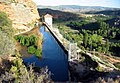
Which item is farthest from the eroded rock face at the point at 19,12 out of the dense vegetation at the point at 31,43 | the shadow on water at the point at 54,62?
the shadow on water at the point at 54,62

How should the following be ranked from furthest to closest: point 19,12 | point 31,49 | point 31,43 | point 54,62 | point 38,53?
point 19,12 → point 31,43 → point 31,49 → point 38,53 → point 54,62

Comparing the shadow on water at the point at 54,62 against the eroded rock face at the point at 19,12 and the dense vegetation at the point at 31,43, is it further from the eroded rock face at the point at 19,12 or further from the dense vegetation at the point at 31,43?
the eroded rock face at the point at 19,12

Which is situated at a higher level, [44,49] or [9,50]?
[9,50]

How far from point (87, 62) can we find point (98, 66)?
7.78ft

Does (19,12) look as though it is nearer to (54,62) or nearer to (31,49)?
(31,49)

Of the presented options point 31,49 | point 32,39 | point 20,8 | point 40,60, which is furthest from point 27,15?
point 40,60

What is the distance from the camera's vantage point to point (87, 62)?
28.4 metres

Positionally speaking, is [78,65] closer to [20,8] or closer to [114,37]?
[114,37]

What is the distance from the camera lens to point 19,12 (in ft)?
212

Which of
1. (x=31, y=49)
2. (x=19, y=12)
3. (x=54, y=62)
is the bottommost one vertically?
(x=54, y=62)

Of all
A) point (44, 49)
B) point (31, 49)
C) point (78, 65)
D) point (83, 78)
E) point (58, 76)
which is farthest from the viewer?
point (44, 49)

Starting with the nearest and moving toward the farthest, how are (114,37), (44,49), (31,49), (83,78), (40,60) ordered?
(83,78) → (40,60) → (31,49) → (44,49) → (114,37)

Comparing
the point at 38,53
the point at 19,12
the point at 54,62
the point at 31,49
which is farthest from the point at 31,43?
the point at 19,12

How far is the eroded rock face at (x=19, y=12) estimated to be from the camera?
5862 cm
